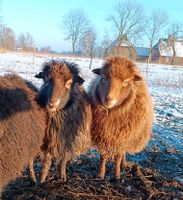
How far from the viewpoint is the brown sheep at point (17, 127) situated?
3.76 metres

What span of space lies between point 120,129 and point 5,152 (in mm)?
2078

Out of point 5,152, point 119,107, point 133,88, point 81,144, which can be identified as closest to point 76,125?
point 81,144

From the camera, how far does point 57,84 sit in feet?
15.1

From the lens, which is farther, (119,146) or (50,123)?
(119,146)

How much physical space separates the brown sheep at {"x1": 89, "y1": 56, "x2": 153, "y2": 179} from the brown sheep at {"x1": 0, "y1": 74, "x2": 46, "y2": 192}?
97 centimetres

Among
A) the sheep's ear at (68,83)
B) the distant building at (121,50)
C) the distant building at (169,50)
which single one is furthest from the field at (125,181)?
the distant building at (169,50)

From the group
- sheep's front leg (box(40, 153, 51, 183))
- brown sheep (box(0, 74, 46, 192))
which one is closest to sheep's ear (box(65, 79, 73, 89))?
brown sheep (box(0, 74, 46, 192))

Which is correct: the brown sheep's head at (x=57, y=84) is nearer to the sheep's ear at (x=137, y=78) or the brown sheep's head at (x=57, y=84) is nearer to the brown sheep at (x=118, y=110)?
the brown sheep at (x=118, y=110)

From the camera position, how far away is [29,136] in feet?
13.9

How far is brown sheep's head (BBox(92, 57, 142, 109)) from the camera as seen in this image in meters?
4.75

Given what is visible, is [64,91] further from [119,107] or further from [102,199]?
[102,199]

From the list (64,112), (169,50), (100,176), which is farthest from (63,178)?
(169,50)

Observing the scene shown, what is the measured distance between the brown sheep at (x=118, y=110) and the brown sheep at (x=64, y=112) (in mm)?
222

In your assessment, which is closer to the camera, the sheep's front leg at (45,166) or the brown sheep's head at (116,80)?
the brown sheep's head at (116,80)
